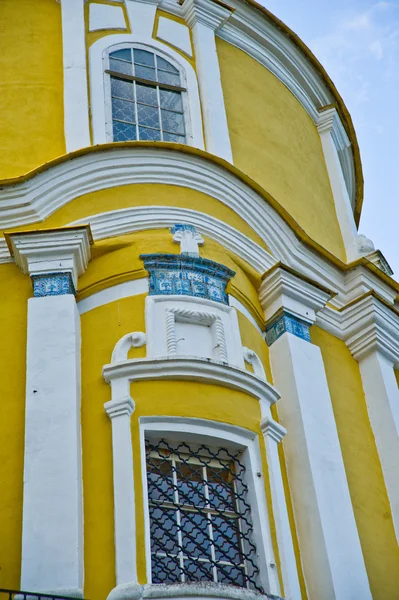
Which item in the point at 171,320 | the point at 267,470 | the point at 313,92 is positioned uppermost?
the point at 313,92

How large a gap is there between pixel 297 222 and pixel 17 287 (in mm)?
3480

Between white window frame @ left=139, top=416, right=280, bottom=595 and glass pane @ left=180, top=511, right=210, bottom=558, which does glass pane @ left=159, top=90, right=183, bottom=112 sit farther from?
glass pane @ left=180, top=511, right=210, bottom=558

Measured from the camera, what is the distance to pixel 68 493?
919 centimetres

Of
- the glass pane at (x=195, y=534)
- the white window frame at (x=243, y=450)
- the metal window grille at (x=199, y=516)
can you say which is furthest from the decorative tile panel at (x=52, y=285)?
the glass pane at (x=195, y=534)

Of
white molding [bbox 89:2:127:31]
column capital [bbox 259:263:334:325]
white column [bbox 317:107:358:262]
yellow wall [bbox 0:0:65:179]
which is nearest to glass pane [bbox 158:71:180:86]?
white molding [bbox 89:2:127:31]

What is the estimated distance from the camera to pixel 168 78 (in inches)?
519

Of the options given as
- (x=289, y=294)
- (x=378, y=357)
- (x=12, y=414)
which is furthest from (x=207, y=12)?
(x=12, y=414)

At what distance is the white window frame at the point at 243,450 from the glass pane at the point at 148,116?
394 centimetres

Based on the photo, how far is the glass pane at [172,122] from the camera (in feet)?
42.0

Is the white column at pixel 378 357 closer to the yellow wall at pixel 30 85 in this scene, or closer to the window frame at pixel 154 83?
the window frame at pixel 154 83

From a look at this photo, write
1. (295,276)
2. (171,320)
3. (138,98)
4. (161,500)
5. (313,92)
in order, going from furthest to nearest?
1. (313,92)
2. (138,98)
3. (295,276)
4. (171,320)
5. (161,500)

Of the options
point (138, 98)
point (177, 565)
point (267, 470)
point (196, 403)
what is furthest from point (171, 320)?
point (138, 98)

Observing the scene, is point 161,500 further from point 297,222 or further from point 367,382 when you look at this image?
point 297,222

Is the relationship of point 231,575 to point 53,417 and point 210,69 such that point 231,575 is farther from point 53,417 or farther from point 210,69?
point 210,69
